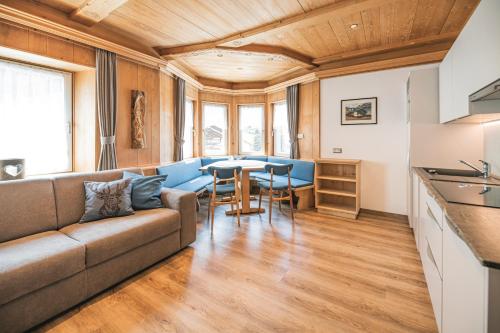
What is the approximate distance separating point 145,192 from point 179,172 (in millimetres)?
1495

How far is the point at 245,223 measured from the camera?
3.74 metres

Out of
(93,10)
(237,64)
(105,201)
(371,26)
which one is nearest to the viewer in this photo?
(105,201)

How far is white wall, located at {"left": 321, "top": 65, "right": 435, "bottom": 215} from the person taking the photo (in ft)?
12.7

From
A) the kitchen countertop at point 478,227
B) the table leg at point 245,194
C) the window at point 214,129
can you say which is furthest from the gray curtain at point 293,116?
the kitchen countertop at point 478,227

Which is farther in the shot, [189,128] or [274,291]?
[189,128]

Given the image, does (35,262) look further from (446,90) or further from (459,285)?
(446,90)

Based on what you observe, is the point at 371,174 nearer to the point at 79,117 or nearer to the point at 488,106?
the point at 488,106

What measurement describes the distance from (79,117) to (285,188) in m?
3.08

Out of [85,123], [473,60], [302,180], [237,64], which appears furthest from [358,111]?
[85,123]

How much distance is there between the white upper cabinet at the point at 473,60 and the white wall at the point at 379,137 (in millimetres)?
1398

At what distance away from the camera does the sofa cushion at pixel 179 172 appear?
379 centimetres

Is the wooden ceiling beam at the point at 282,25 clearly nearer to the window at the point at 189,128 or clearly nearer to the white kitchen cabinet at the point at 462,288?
the window at the point at 189,128

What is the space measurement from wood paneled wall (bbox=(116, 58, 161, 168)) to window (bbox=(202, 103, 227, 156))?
176 centimetres

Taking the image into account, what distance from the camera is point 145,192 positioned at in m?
2.71
